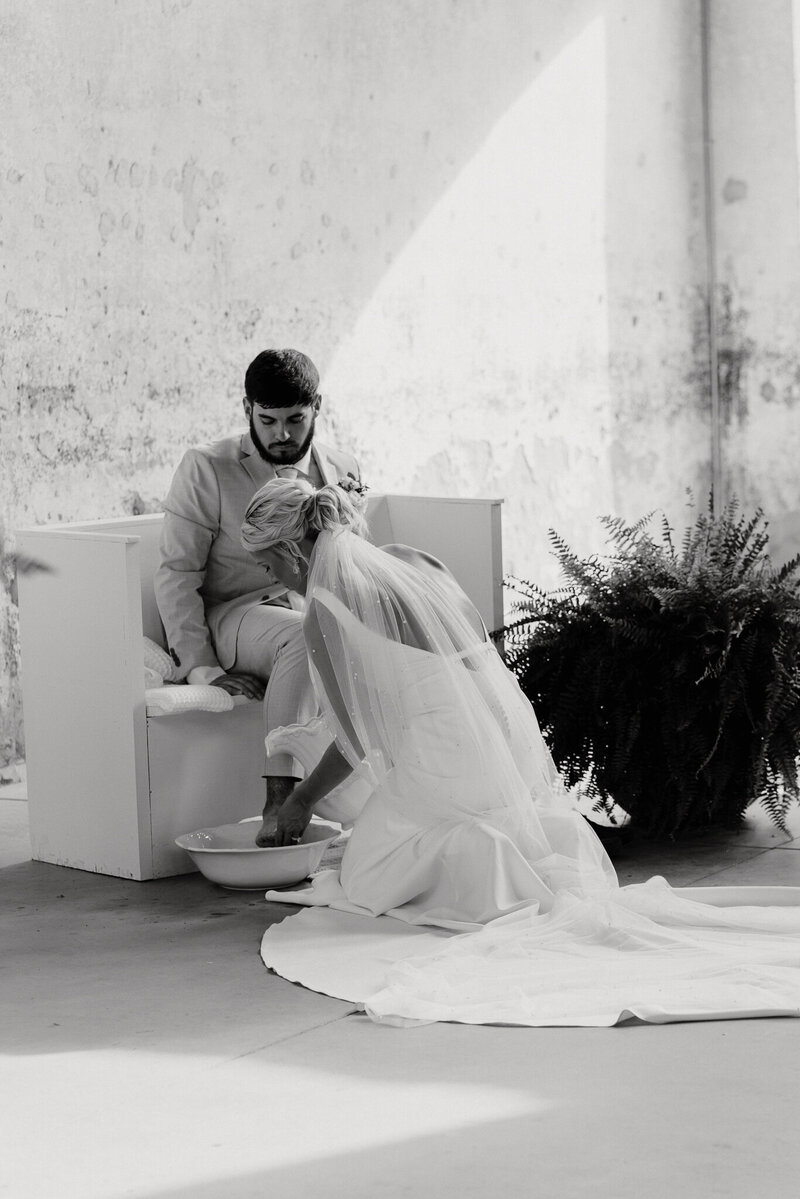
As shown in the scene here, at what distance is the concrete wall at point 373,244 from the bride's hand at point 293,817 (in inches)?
71.1

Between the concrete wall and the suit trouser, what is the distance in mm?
1314

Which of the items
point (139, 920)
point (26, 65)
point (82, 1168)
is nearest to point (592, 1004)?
point (82, 1168)

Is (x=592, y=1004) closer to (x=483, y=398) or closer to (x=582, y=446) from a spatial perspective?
(x=483, y=398)

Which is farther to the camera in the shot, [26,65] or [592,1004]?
[26,65]

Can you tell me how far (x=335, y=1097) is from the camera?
250cm

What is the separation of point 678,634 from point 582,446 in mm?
3851

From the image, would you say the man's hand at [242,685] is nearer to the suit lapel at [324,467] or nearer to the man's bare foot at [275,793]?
the man's bare foot at [275,793]

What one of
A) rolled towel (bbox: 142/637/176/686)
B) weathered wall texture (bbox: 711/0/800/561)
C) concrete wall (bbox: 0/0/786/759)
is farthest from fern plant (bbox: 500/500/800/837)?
weathered wall texture (bbox: 711/0/800/561)

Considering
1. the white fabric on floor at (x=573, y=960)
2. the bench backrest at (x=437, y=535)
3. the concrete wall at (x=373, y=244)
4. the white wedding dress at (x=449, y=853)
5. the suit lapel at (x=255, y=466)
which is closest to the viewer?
the white fabric on floor at (x=573, y=960)

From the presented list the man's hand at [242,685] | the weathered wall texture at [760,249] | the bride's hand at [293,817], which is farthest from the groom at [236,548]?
the weathered wall texture at [760,249]

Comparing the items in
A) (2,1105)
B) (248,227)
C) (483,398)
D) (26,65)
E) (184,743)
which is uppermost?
(26,65)

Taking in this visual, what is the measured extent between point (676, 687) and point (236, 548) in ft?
4.11

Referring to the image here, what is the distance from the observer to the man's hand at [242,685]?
4.18 m

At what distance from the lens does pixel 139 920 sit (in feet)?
12.0
